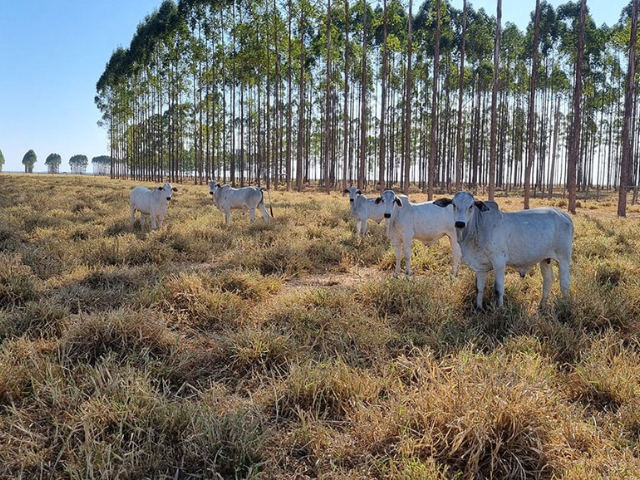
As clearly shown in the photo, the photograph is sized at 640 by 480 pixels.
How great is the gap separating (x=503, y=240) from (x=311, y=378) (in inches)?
132

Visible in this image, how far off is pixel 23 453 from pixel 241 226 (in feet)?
33.6

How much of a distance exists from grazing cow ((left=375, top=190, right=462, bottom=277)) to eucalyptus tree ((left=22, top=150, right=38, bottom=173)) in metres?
213

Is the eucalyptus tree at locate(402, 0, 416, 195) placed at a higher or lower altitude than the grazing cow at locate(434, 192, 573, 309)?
higher

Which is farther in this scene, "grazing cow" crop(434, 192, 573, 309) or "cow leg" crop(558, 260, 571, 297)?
"cow leg" crop(558, 260, 571, 297)

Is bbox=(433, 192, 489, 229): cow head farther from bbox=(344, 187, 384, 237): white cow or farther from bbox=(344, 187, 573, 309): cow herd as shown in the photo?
bbox=(344, 187, 384, 237): white cow

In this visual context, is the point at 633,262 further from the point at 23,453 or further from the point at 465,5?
the point at 465,5

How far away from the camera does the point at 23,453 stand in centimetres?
260

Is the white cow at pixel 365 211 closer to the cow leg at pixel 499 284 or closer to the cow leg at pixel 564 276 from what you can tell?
the cow leg at pixel 564 276

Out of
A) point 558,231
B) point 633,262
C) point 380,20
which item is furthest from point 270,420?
point 380,20

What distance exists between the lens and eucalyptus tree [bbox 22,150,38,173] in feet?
588

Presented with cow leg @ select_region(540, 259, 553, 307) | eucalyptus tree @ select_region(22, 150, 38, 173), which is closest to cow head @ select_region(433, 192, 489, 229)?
cow leg @ select_region(540, 259, 553, 307)

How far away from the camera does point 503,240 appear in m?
5.38

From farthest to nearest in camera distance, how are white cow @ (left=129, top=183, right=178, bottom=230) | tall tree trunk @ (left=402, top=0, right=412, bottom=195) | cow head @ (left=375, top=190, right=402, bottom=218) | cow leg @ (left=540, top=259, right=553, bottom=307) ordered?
tall tree trunk @ (left=402, top=0, right=412, bottom=195), white cow @ (left=129, top=183, right=178, bottom=230), cow head @ (left=375, top=190, right=402, bottom=218), cow leg @ (left=540, top=259, right=553, bottom=307)

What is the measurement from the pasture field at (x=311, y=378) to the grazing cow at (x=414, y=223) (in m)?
1.76
